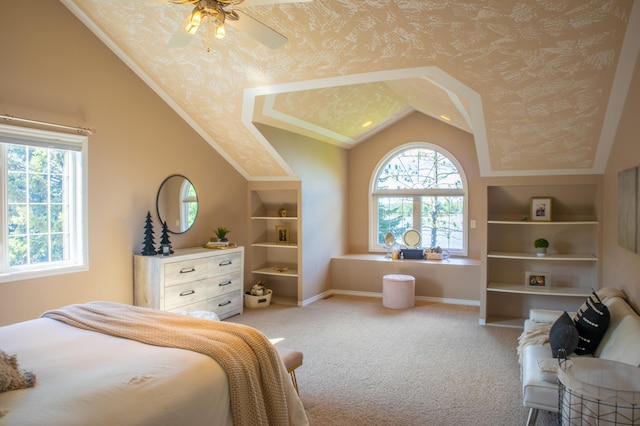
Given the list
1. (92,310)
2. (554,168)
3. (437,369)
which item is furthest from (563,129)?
(92,310)

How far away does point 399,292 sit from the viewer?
17.6ft

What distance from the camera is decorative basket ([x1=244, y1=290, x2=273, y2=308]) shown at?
546cm

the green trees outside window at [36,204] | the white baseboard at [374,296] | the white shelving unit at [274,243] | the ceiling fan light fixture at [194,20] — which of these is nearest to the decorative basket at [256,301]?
the white shelving unit at [274,243]

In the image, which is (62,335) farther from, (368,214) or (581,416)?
(368,214)

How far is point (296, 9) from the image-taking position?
2.93 m

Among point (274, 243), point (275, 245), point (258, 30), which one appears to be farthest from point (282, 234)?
point (258, 30)

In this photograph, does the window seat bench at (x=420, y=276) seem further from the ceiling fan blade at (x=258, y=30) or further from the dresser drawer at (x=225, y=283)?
the ceiling fan blade at (x=258, y=30)

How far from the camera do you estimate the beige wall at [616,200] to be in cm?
302

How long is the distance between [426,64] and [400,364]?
94.7 inches

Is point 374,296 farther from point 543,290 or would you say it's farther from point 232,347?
point 232,347

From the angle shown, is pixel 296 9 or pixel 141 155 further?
pixel 141 155

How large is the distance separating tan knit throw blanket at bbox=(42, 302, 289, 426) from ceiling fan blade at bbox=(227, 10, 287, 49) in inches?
65.6

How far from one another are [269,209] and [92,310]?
350cm

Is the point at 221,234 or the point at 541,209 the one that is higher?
the point at 541,209
